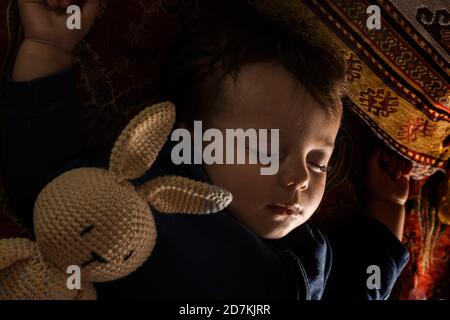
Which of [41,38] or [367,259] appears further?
[367,259]

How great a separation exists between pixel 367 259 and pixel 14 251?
1.58 ft

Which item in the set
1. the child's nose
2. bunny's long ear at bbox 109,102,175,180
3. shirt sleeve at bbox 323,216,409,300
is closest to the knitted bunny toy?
bunny's long ear at bbox 109,102,175,180

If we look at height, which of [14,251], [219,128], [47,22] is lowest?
[14,251]

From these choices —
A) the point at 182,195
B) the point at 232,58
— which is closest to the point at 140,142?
the point at 182,195

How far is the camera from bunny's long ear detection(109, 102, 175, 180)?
485 mm

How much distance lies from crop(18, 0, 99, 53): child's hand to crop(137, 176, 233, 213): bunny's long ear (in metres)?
0.21

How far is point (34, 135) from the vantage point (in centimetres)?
57

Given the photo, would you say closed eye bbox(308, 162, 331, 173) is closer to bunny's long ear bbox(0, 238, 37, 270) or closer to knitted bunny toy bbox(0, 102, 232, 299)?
knitted bunny toy bbox(0, 102, 232, 299)

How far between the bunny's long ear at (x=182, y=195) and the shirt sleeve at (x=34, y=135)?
127mm

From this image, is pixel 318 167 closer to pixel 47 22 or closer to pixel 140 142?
pixel 140 142

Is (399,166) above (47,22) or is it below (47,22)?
below

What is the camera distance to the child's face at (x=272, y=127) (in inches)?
23.1

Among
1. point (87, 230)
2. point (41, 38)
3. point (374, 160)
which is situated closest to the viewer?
point (87, 230)

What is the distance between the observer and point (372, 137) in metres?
0.72
